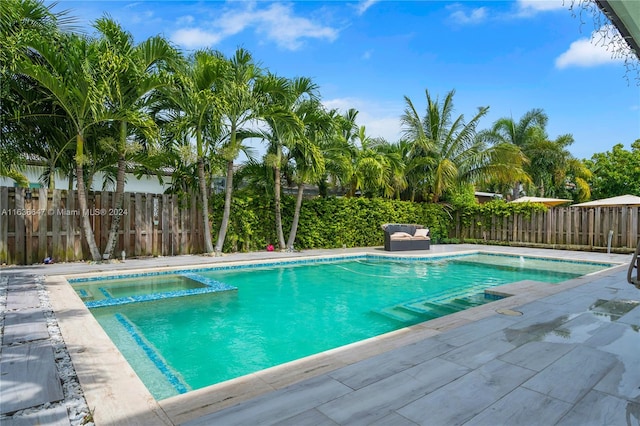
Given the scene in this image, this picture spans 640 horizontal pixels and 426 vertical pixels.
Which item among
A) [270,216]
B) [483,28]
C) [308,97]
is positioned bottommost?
[270,216]

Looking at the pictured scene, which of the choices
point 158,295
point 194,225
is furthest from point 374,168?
point 158,295

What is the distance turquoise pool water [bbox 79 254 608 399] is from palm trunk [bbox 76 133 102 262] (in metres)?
1.73

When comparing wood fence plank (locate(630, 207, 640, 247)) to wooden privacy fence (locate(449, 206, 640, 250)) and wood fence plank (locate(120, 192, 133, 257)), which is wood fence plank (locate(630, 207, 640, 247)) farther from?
wood fence plank (locate(120, 192, 133, 257))

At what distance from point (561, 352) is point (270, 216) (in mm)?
10286

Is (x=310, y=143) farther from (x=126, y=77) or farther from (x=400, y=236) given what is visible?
(x=126, y=77)

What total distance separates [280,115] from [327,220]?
4758 mm

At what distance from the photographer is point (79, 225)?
9.26 metres

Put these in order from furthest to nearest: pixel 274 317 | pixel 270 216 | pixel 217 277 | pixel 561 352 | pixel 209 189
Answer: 1. pixel 270 216
2. pixel 209 189
3. pixel 217 277
4. pixel 274 317
5. pixel 561 352

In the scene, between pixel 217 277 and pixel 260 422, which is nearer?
pixel 260 422

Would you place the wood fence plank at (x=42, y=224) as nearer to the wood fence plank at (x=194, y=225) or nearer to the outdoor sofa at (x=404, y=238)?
the wood fence plank at (x=194, y=225)

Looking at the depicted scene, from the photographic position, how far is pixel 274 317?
19.4 feet

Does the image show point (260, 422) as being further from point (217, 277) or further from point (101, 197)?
point (101, 197)

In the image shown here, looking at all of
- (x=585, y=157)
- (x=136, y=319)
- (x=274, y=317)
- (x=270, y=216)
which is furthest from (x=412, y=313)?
(x=585, y=157)

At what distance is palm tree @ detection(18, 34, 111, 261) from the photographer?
7305 mm
